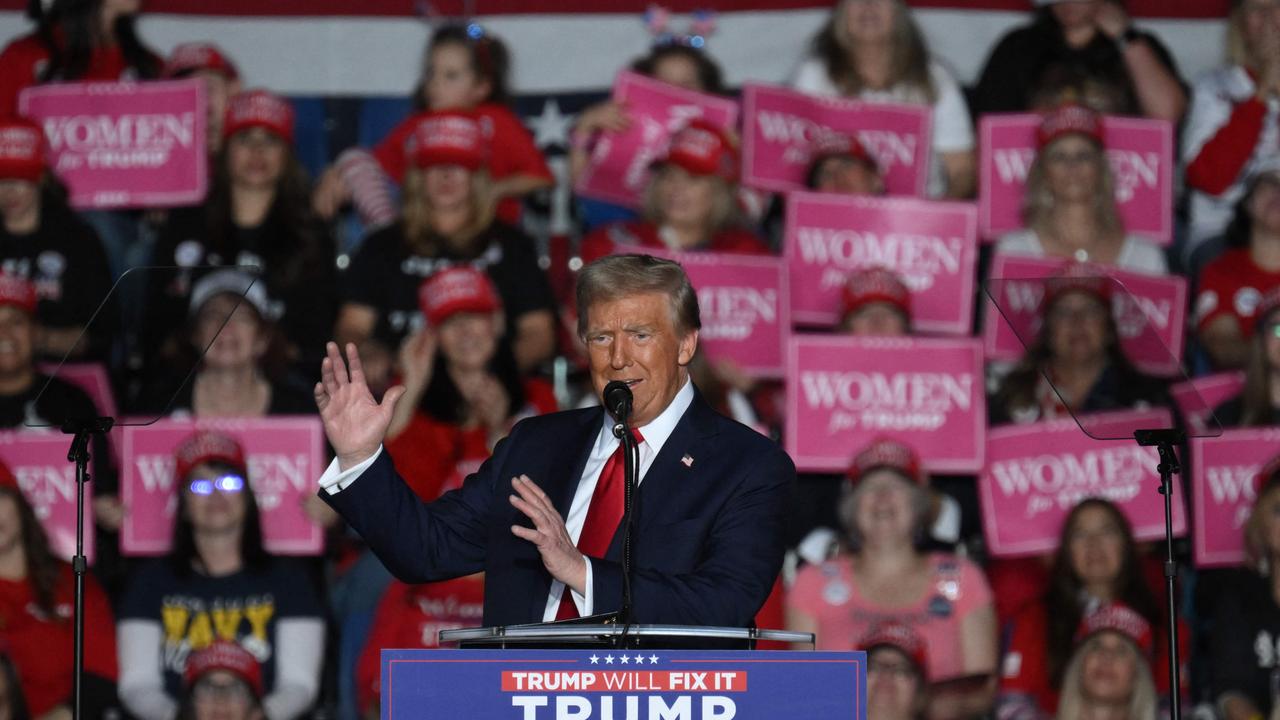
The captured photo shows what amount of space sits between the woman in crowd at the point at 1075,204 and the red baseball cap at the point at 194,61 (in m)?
2.92

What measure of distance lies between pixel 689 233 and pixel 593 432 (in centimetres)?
338

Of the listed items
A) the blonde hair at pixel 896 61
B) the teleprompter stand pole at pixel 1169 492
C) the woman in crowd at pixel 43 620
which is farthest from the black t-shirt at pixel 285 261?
the teleprompter stand pole at pixel 1169 492

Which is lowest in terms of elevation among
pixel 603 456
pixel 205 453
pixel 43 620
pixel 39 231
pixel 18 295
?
pixel 43 620

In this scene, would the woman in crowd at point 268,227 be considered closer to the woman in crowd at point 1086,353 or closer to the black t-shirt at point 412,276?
the black t-shirt at point 412,276

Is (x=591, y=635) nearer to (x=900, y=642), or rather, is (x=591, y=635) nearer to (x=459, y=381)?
(x=900, y=642)

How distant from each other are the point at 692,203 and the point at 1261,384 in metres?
1.97

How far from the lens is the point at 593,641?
2885mm

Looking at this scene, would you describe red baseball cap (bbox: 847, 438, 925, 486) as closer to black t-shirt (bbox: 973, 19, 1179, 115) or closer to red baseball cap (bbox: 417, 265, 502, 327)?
red baseball cap (bbox: 417, 265, 502, 327)

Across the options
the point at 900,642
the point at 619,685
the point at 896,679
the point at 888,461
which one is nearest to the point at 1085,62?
the point at 888,461

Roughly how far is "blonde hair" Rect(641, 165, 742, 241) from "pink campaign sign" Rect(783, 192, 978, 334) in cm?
23

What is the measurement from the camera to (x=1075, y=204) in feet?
22.6

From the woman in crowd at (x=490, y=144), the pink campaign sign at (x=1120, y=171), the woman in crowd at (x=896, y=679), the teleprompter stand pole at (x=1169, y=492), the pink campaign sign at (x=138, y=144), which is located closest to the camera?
the teleprompter stand pole at (x=1169, y=492)

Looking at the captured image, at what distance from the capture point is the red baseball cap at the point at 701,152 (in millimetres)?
6691

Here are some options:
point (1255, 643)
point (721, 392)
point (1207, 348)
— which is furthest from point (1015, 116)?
point (1255, 643)
